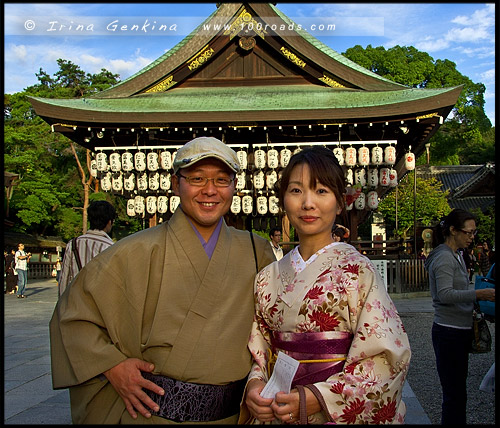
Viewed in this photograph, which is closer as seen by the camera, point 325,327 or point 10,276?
point 325,327

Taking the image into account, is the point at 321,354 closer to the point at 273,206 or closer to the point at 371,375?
the point at 371,375

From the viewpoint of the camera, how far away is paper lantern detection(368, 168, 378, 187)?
12.5 meters

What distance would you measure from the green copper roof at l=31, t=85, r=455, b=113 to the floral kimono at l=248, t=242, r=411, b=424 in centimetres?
980

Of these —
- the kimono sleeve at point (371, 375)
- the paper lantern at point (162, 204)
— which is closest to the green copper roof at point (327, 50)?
the paper lantern at point (162, 204)

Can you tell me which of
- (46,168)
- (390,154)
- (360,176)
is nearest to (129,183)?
(360,176)

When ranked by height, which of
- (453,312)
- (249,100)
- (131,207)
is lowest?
(453,312)

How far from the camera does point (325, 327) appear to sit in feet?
6.24

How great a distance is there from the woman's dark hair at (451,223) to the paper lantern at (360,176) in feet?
28.8

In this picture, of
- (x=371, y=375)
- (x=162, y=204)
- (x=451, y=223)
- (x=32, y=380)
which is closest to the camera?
(x=371, y=375)

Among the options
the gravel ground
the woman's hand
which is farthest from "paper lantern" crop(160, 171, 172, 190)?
the woman's hand

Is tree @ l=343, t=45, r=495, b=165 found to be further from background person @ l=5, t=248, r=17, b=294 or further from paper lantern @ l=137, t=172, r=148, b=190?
background person @ l=5, t=248, r=17, b=294

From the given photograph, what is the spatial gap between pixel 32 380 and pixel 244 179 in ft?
25.8

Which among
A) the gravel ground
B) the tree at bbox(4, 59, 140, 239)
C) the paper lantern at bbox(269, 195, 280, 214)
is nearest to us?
the gravel ground

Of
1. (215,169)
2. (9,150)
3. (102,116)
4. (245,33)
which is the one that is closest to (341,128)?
(245,33)
